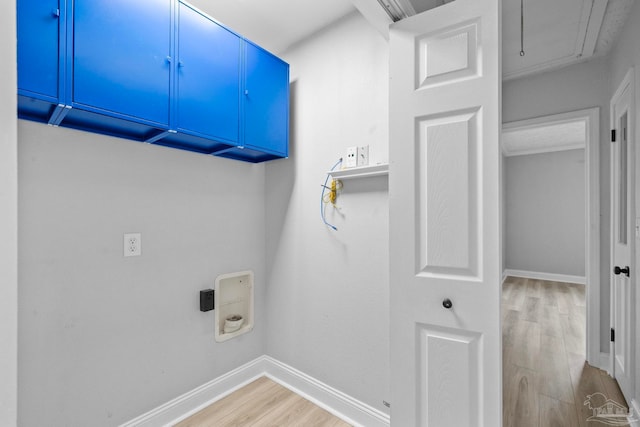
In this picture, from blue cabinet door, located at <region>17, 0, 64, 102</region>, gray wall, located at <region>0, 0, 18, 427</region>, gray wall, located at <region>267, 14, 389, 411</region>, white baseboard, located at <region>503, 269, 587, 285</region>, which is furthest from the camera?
white baseboard, located at <region>503, 269, 587, 285</region>

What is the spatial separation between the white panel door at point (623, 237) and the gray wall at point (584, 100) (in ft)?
0.37

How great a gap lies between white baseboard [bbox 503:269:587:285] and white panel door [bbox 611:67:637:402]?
407 centimetres

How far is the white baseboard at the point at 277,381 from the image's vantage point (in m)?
1.81

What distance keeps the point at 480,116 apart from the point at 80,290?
2131mm

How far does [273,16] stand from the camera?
2.04 m

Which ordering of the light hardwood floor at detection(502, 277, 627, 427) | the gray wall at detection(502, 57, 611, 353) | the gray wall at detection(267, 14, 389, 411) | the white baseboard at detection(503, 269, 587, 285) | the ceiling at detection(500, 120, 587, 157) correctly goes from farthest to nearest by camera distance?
the white baseboard at detection(503, 269, 587, 285) → the ceiling at detection(500, 120, 587, 157) → the gray wall at detection(502, 57, 611, 353) → the light hardwood floor at detection(502, 277, 627, 427) → the gray wall at detection(267, 14, 389, 411)

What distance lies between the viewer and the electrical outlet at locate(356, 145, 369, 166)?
1876 millimetres

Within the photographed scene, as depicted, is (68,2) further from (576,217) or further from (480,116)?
(576,217)

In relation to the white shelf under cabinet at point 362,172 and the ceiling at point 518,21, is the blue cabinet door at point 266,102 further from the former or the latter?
the white shelf under cabinet at point 362,172

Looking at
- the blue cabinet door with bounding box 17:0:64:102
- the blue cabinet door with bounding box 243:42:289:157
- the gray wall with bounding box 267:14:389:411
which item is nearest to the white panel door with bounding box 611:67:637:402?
the gray wall with bounding box 267:14:389:411

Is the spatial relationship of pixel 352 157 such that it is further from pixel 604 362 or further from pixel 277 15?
pixel 604 362

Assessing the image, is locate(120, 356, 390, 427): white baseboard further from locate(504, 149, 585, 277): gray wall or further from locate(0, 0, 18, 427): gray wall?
locate(504, 149, 585, 277): gray wall

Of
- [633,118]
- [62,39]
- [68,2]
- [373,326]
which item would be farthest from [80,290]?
[633,118]

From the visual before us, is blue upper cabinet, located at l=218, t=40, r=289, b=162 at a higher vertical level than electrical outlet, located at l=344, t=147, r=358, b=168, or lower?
higher
